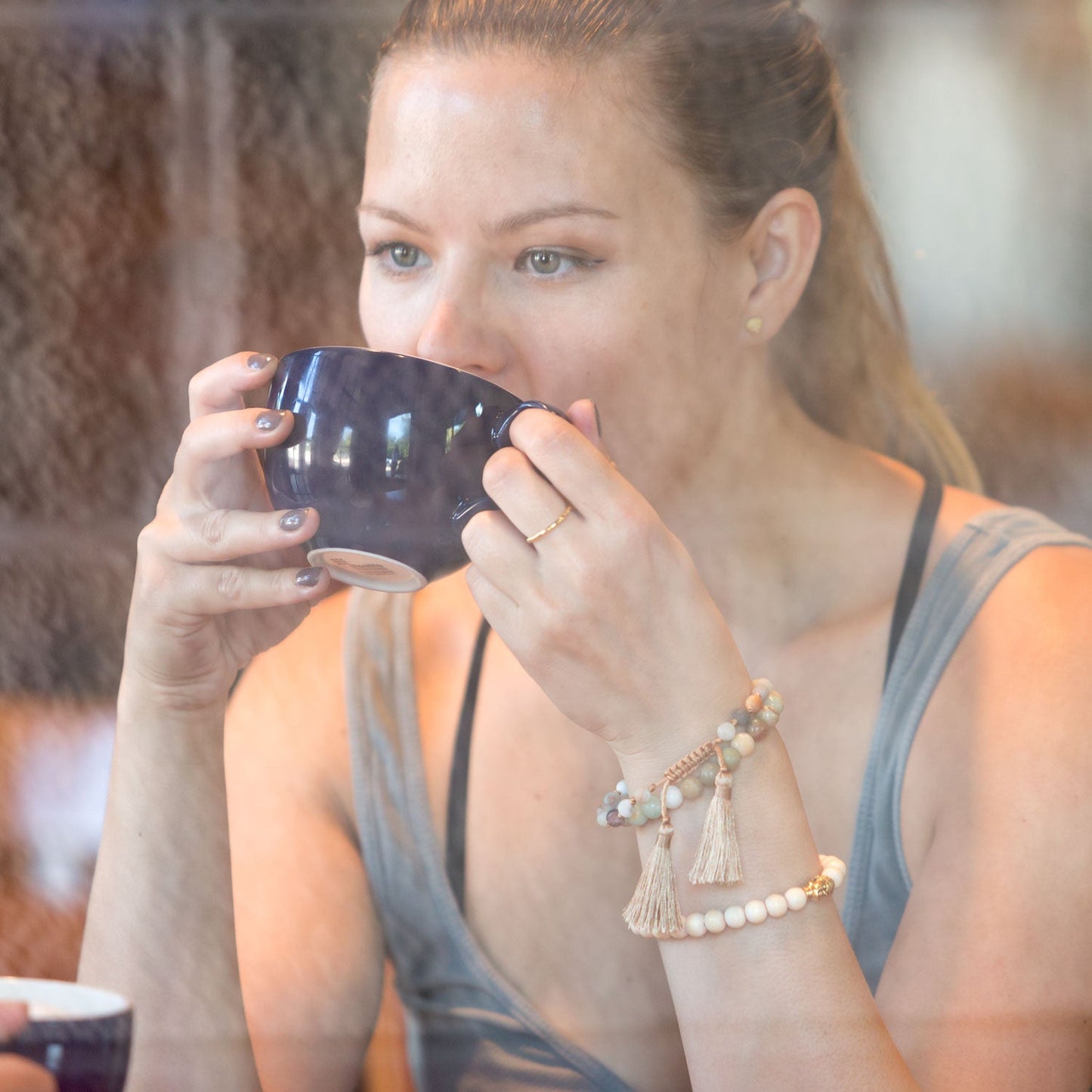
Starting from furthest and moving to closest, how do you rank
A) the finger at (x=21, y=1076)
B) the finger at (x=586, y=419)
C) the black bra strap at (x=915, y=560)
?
1. the black bra strap at (x=915, y=560)
2. the finger at (x=586, y=419)
3. the finger at (x=21, y=1076)

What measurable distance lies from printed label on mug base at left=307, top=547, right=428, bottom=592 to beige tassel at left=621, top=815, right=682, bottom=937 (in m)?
0.14

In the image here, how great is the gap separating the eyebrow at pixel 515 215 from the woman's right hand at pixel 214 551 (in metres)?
A: 0.07

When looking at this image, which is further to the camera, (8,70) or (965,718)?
(965,718)

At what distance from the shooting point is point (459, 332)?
43cm

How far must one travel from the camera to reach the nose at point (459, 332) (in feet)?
1.40

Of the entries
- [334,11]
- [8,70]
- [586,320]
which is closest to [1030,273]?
[586,320]

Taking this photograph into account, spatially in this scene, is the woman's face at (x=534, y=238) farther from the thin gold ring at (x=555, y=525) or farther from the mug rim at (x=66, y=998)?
the mug rim at (x=66, y=998)

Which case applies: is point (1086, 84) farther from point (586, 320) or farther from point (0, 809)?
point (0, 809)

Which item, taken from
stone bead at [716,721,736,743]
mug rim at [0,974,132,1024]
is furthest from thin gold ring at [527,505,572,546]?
mug rim at [0,974,132,1024]

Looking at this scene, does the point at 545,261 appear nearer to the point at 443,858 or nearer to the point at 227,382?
the point at 227,382

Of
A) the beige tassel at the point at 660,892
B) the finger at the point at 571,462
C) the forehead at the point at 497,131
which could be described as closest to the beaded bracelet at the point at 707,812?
the beige tassel at the point at 660,892

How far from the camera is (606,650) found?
0.45 m

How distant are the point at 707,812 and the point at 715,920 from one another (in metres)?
0.04

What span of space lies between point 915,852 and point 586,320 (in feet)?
0.94
